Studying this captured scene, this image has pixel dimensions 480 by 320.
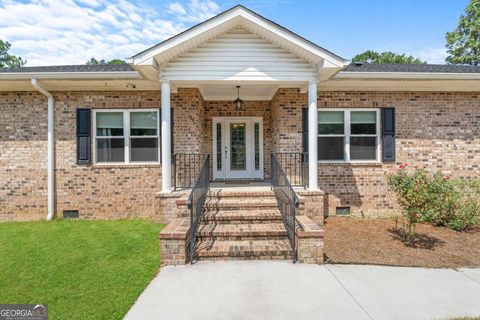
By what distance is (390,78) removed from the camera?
6.60 metres

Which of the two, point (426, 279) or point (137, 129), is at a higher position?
point (137, 129)

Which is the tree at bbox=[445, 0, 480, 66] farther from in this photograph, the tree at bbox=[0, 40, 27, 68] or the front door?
the tree at bbox=[0, 40, 27, 68]

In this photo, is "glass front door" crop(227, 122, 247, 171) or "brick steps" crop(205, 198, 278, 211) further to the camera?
"glass front door" crop(227, 122, 247, 171)

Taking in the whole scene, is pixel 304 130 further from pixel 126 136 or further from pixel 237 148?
pixel 126 136

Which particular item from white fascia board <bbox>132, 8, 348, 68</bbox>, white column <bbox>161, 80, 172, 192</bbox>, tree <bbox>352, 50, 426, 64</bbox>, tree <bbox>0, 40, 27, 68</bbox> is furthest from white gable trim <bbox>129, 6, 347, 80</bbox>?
tree <bbox>0, 40, 27, 68</bbox>

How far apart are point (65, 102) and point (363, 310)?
8150 mm

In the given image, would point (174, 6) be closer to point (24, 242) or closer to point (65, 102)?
point (65, 102)

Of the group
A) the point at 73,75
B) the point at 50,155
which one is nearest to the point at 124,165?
the point at 50,155

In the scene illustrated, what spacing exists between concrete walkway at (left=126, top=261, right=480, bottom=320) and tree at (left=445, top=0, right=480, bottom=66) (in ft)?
88.6

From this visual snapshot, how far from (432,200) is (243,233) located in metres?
3.79

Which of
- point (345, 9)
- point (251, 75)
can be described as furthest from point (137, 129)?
point (345, 9)

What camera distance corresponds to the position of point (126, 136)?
7477mm

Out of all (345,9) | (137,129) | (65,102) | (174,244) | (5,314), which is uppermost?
(345,9)

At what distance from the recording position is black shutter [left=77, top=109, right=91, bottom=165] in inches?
290
